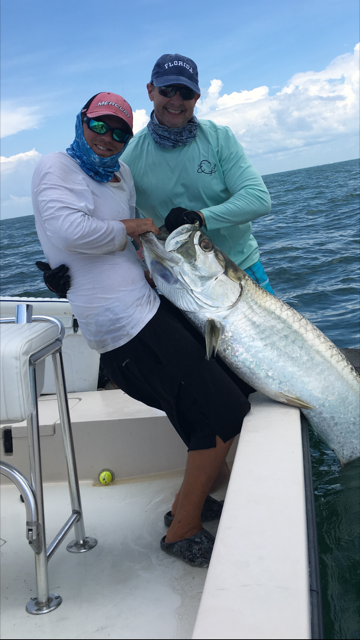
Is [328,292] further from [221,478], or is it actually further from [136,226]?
[136,226]

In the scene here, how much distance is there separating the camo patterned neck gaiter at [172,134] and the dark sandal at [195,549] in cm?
188

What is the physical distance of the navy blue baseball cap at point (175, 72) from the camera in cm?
252

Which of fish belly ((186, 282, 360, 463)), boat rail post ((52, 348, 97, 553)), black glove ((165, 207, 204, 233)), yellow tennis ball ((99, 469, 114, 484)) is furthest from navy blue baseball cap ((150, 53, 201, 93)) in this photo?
yellow tennis ball ((99, 469, 114, 484))

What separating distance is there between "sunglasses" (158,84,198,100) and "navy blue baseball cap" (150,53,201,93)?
0.09 feet

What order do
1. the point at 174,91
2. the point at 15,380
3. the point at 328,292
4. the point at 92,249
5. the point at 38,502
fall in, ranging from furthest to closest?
the point at 328,292, the point at 174,91, the point at 92,249, the point at 38,502, the point at 15,380

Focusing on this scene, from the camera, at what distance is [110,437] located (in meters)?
2.92

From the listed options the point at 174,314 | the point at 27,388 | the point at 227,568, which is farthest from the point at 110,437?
the point at 227,568

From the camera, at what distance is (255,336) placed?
240cm

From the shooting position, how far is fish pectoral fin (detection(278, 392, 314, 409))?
2.35m

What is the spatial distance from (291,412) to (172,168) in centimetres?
138

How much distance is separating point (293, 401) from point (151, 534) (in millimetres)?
904

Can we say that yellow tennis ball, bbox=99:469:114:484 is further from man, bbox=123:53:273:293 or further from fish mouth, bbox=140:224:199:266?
man, bbox=123:53:273:293

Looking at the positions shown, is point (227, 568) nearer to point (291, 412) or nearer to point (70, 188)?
point (291, 412)

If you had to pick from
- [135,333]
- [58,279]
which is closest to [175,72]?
[58,279]
